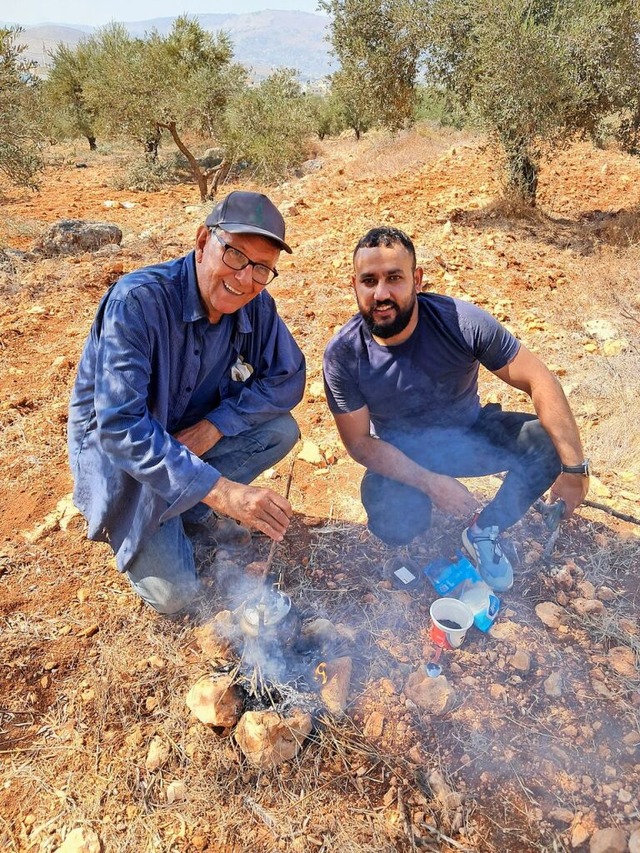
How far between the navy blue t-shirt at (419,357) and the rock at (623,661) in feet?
3.84

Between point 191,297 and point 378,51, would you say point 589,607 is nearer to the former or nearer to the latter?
point 191,297

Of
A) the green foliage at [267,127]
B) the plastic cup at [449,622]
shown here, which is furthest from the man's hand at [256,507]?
the green foliage at [267,127]

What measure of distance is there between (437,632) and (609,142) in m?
10.9

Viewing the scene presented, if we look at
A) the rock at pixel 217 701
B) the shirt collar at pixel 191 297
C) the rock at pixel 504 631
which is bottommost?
the rock at pixel 504 631

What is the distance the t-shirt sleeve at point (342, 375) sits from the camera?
2.27 meters

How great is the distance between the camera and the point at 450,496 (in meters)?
2.31

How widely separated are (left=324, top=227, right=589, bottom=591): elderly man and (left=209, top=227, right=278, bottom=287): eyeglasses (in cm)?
43

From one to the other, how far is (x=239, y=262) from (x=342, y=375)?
0.63 metres

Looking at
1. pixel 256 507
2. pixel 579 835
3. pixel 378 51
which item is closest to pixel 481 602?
pixel 579 835

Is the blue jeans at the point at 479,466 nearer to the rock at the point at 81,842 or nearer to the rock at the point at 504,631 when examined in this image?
the rock at the point at 504,631

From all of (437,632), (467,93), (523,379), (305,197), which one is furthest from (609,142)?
(437,632)

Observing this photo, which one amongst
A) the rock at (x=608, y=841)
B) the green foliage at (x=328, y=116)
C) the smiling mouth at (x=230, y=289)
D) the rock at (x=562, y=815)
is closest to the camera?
the rock at (x=608, y=841)

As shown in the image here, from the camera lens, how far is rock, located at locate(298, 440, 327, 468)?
3.17 meters

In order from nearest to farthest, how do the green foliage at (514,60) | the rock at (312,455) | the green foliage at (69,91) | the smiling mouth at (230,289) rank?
the smiling mouth at (230,289)
the rock at (312,455)
the green foliage at (514,60)
the green foliage at (69,91)
